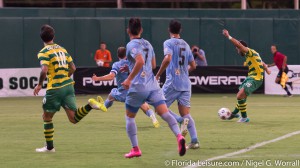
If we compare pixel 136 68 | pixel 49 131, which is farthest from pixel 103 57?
pixel 136 68

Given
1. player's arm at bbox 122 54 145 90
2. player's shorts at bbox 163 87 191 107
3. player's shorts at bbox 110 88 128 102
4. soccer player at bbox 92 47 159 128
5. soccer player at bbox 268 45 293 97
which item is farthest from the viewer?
soccer player at bbox 268 45 293 97

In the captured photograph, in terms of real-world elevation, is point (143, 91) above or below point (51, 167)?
above

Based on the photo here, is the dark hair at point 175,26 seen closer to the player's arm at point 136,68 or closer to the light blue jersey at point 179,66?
the light blue jersey at point 179,66

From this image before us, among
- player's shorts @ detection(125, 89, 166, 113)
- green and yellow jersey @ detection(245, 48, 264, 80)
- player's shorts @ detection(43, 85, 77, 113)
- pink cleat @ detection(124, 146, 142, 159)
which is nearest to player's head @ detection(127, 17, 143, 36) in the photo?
player's shorts @ detection(125, 89, 166, 113)

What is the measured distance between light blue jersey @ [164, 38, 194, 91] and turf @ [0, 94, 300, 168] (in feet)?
3.51

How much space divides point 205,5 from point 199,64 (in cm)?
859

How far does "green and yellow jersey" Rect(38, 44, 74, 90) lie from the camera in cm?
1305

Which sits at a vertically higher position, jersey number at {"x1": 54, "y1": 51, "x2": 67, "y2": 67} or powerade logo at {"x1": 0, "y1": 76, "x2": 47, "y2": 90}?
jersey number at {"x1": 54, "y1": 51, "x2": 67, "y2": 67}

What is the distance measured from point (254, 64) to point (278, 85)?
12.8 meters

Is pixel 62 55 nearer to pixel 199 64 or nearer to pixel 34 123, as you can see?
pixel 34 123

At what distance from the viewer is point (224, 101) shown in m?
27.6

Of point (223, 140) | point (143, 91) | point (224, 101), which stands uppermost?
point (143, 91)

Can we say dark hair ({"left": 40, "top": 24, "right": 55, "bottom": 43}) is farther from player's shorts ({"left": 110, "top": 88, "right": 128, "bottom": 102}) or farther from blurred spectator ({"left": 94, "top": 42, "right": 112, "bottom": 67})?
blurred spectator ({"left": 94, "top": 42, "right": 112, "bottom": 67})

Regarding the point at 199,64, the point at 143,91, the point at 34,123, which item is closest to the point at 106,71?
the point at 199,64
